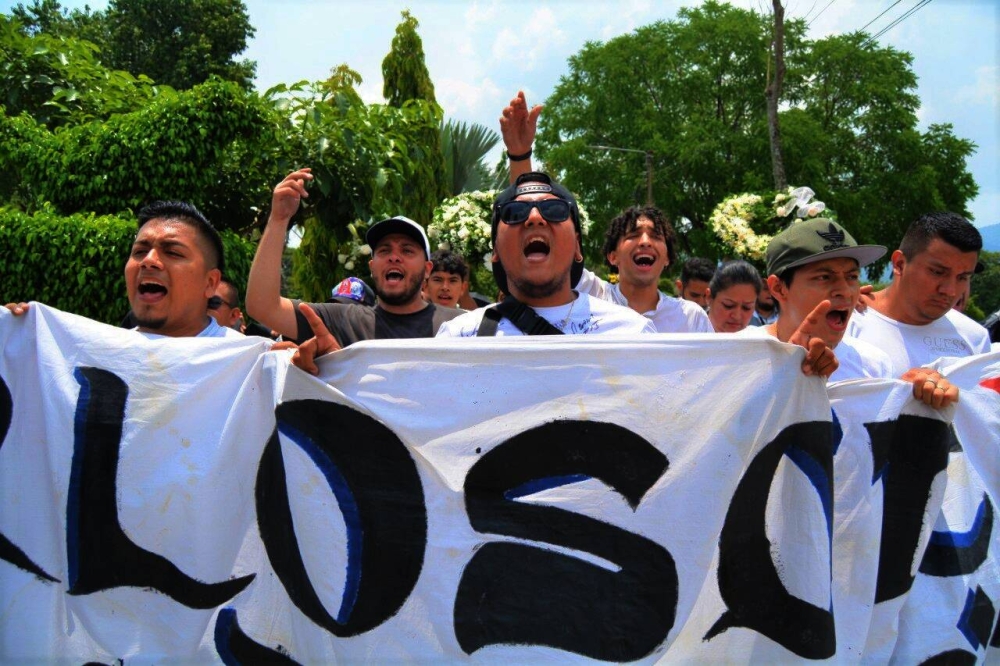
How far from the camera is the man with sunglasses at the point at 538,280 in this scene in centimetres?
296

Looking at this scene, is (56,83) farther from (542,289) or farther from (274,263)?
(542,289)

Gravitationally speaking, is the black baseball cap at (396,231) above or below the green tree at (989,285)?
below

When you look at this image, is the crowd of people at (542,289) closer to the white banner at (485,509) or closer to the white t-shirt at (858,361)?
the white t-shirt at (858,361)

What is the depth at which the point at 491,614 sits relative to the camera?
2598 millimetres

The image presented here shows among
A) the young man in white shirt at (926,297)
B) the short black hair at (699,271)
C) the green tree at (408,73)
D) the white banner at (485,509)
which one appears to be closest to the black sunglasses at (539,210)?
the white banner at (485,509)

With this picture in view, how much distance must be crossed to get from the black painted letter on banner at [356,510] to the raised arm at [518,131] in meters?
1.46

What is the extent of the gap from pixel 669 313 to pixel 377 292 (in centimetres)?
143

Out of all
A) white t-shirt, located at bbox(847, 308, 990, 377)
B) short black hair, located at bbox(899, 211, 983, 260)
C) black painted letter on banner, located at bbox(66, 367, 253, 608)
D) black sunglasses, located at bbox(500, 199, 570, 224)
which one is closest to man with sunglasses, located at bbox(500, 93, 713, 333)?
white t-shirt, located at bbox(847, 308, 990, 377)

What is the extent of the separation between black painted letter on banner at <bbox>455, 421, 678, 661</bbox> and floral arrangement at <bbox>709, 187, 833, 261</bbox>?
5.51 m

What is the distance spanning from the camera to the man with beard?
3.35 m

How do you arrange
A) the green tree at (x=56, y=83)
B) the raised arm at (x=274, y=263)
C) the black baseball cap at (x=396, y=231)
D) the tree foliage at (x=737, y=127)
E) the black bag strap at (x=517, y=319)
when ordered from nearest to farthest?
the black bag strap at (x=517, y=319)
the raised arm at (x=274, y=263)
the black baseball cap at (x=396, y=231)
the green tree at (x=56, y=83)
the tree foliage at (x=737, y=127)

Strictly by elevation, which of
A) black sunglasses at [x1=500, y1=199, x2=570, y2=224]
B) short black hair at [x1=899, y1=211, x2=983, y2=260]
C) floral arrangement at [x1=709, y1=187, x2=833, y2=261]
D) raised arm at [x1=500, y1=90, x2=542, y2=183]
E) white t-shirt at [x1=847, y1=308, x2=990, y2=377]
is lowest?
white t-shirt at [x1=847, y1=308, x2=990, y2=377]

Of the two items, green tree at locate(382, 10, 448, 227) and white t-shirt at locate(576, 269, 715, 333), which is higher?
green tree at locate(382, 10, 448, 227)

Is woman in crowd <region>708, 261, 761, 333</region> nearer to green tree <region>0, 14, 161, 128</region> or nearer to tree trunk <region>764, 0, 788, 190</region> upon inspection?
green tree <region>0, 14, 161, 128</region>
